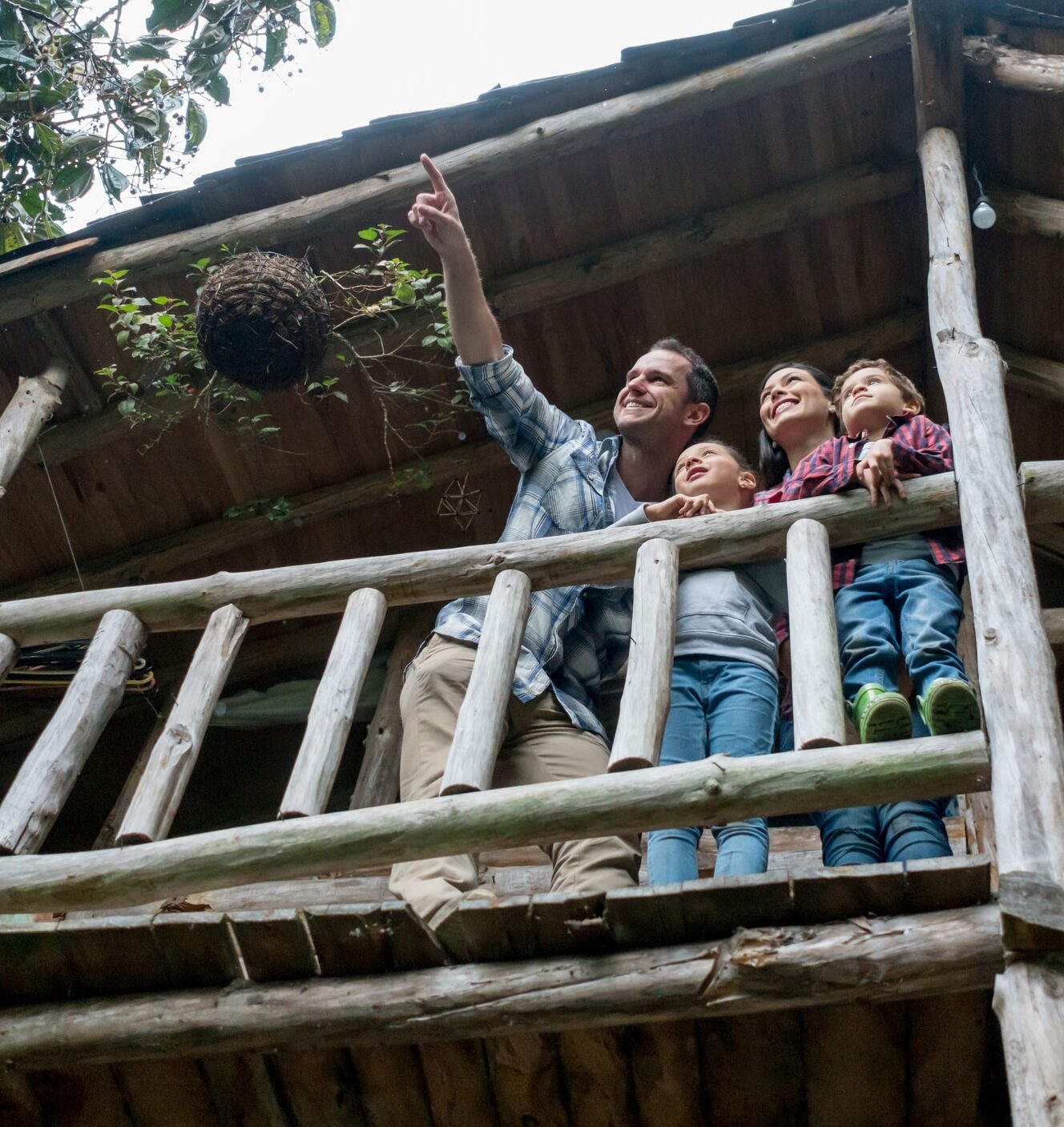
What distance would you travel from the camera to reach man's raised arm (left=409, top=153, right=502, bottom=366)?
3.99 m

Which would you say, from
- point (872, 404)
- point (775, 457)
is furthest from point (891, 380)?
point (775, 457)

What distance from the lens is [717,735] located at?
131 inches

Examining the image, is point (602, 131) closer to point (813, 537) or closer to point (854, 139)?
point (854, 139)

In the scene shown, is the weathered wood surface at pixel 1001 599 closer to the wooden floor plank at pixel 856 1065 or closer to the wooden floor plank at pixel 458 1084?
the wooden floor plank at pixel 856 1065

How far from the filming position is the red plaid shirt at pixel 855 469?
140 inches

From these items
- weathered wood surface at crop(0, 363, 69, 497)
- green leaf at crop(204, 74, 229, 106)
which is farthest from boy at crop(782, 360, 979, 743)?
green leaf at crop(204, 74, 229, 106)

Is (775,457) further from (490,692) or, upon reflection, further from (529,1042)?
(529,1042)

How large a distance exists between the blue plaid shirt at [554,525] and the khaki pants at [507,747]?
5 centimetres

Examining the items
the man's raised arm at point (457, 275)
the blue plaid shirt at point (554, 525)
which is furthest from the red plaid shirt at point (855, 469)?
the man's raised arm at point (457, 275)

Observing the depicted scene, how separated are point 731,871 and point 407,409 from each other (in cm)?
307

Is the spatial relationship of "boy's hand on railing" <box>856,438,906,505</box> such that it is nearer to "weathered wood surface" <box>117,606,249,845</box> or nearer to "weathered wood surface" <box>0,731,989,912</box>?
"weathered wood surface" <box>0,731,989,912</box>

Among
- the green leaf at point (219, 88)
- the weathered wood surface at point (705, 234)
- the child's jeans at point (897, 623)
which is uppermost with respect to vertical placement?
the green leaf at point (219, 88)

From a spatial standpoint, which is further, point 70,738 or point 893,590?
point 893,590

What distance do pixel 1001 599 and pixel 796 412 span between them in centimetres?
139
